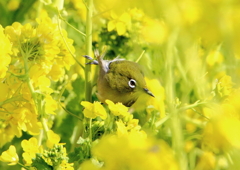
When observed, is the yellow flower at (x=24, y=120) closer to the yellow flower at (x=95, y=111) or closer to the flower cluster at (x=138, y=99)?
the flower cluster at (x=138, y=99)

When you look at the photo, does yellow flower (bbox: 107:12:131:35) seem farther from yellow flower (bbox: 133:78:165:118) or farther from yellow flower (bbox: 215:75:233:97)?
yellow flower (bbox: 215:75:233:97)

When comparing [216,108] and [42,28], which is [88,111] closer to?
[42,28]

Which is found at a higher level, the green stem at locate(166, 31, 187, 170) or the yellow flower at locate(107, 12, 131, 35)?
the yellow flower at locate(107, 12, 131, 35)

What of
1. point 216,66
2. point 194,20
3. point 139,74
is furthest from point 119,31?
point 194,20

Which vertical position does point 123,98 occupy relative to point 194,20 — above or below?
above

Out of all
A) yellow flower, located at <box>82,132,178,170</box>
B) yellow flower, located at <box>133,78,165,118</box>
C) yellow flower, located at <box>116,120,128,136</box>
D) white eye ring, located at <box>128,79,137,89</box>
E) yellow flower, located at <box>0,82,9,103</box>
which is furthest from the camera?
white eye ring, located at <box>128,79,137,89</box>

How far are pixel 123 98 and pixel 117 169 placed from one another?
0.59 metres

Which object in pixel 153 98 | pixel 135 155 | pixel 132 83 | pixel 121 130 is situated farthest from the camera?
pixel 132 83

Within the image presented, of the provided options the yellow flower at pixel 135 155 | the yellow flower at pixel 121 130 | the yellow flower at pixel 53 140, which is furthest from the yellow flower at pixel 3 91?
the yellow flower at pixel 135 155

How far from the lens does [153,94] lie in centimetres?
90

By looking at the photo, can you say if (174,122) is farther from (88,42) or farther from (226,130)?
(88,42)

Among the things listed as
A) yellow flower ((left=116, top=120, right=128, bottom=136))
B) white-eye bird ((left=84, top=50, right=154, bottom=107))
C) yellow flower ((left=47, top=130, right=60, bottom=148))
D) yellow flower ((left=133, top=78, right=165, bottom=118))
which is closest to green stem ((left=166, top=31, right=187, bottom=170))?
yellow flower ((left=116, top=120, right=128, bottom=136))

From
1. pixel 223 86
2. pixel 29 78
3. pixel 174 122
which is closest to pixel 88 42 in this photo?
pixel 29 78

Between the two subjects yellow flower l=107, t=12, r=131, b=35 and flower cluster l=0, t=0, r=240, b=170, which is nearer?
flower cluster l=0, t=0, r=240, b=170
